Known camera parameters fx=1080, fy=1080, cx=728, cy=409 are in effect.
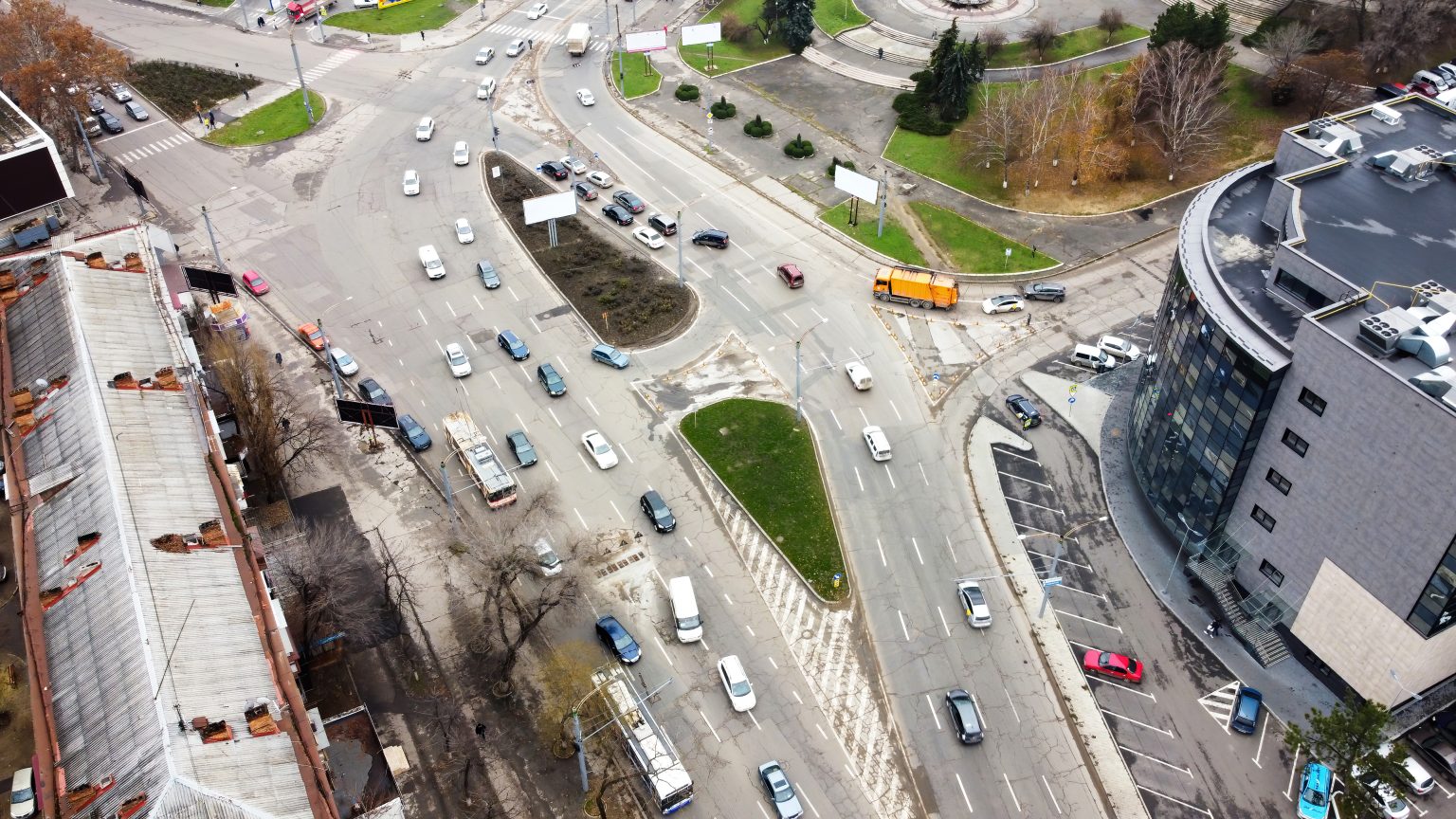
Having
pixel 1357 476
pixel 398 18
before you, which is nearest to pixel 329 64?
pixel 398 18

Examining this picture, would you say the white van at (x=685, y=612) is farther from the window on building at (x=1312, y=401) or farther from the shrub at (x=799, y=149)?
the shrub at (x=799, y=149)

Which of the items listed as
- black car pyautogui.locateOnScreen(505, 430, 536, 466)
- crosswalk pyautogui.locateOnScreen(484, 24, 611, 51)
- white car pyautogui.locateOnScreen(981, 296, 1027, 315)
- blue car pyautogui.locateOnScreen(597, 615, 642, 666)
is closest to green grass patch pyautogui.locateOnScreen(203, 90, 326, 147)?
crosswalk pyautogui.locateOnScreen(484, 24, 611, 51)

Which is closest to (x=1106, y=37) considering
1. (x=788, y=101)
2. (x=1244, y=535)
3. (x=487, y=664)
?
(x=788, y=101)

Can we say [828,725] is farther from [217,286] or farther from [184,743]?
[217,286]

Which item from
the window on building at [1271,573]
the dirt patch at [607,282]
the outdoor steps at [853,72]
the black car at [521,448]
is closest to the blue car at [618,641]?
the black car at [521,448]

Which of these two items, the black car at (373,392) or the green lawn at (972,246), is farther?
the green lawn at (972,246)

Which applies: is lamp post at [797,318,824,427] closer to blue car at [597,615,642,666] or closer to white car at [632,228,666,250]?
white car at [632,228,666,250]
